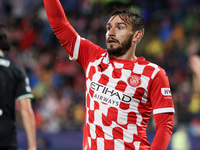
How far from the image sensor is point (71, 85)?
10164mm

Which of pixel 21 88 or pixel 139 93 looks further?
pixel 21 88

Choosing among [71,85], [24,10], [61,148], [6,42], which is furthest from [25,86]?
[24,10]

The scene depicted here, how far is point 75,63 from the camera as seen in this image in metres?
10.5

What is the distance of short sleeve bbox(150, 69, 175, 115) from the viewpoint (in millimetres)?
2904

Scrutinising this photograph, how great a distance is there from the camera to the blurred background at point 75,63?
8812mm

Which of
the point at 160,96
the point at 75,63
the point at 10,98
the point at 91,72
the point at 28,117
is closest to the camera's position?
the point at 160,96

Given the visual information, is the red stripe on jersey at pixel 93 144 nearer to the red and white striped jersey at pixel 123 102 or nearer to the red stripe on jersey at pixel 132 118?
the red and white striped jersey at pixel 123 102

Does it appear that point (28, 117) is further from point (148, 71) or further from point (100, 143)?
point (148, 71)

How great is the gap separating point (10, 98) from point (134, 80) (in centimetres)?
139

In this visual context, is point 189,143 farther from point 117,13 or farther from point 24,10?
point 24,10

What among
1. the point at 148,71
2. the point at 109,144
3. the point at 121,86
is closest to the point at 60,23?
the point at 121,86

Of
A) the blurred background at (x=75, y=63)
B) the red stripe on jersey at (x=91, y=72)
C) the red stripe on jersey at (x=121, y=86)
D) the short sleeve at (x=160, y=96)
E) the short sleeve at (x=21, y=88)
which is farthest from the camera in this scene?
the blurred background at (x=75, y=63)

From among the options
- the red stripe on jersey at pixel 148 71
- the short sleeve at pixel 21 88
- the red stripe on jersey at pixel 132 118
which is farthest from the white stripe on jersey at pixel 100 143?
the short sleeve at pixel 21 88

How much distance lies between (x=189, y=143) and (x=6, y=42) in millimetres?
5589
